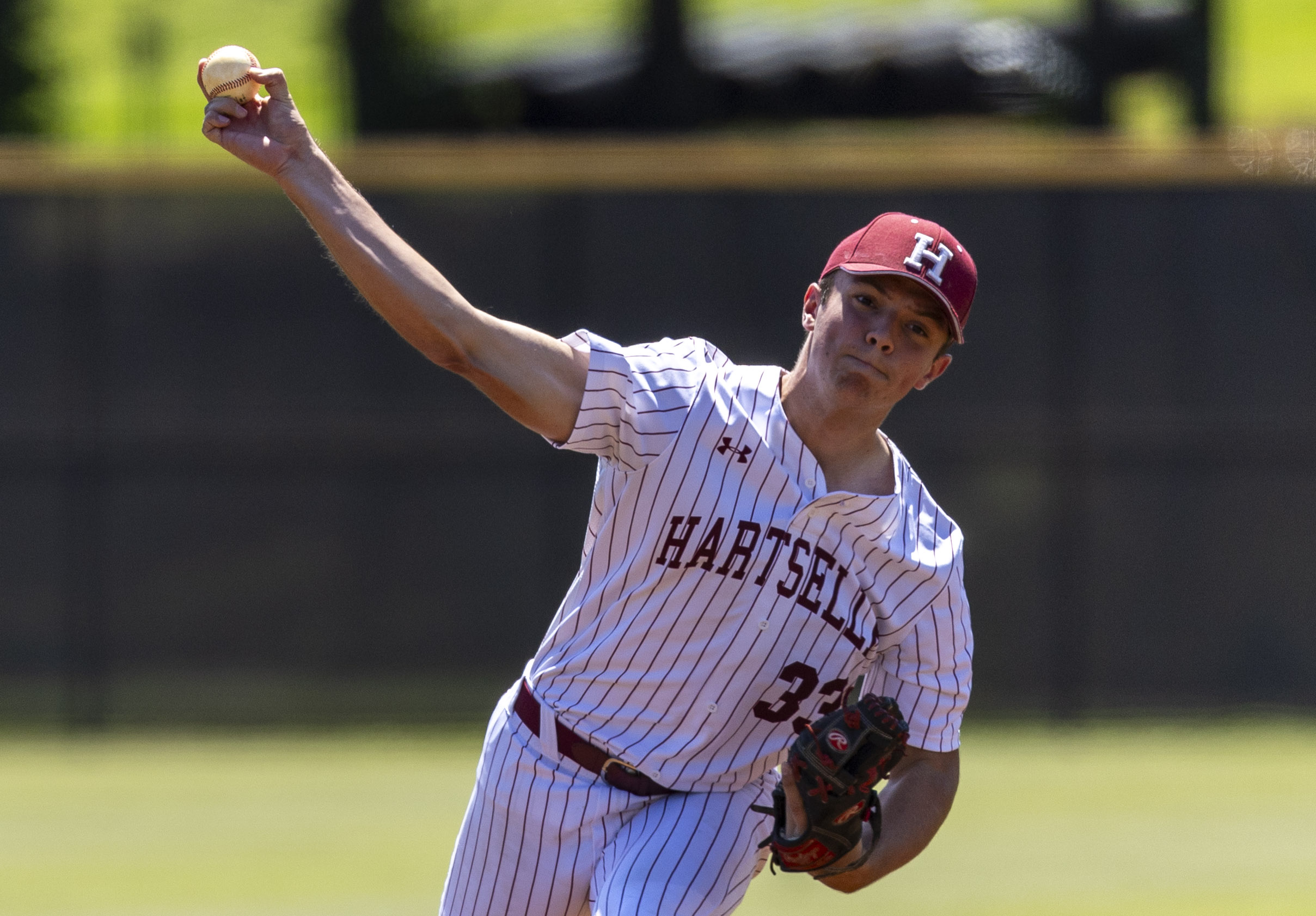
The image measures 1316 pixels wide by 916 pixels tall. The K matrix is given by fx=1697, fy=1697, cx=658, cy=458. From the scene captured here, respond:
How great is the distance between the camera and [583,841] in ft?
11.3

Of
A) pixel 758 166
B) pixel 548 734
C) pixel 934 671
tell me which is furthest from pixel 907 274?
pixel 758 166

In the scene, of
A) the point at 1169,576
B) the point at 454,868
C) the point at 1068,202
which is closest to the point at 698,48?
the point at 1068,202

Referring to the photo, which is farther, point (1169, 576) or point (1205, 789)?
point (1169, 576)

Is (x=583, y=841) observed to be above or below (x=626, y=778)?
below

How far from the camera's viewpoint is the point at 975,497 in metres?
9.96

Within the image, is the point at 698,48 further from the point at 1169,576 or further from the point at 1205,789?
the point at 1205,789

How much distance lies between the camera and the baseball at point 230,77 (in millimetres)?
2830

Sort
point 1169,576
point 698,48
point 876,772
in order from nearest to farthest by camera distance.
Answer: point 876,772 → point 1169,576 → point 698,48

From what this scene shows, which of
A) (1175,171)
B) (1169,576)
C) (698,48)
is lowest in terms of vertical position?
(1169,576)

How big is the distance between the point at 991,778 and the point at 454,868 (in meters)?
5.39

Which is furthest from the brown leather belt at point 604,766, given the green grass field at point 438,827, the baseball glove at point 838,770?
the green grass field at point 438,827

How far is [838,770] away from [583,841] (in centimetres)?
59

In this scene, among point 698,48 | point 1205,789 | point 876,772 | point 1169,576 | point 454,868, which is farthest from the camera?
point 698,48

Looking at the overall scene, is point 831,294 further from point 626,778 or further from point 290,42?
point 290,42
